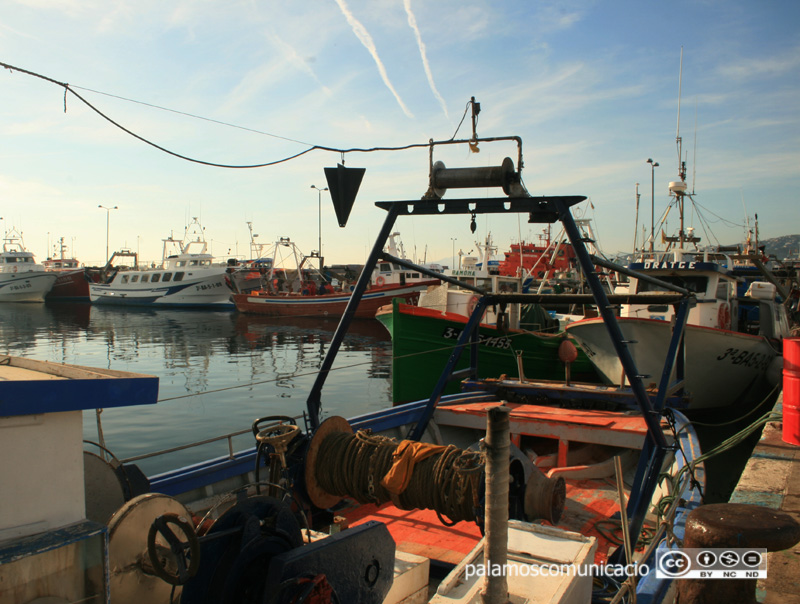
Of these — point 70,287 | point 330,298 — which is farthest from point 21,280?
point 330,298

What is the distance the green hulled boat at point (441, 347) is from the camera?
1520 cm

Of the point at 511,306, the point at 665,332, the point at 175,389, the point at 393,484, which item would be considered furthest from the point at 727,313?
the point at 175,389

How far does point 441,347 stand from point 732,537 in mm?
12032

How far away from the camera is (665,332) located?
12.9 metres

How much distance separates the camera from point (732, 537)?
142 inches

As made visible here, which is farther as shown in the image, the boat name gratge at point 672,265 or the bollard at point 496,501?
the boat name gratge at point 672,265

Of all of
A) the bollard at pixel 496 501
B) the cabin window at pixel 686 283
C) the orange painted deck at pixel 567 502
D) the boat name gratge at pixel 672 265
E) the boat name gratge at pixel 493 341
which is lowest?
the orange painted deck at pixel 567 502

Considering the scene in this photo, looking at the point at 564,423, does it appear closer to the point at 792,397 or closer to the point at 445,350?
the point at 792,397

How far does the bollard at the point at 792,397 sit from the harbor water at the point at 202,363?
18.7 ft

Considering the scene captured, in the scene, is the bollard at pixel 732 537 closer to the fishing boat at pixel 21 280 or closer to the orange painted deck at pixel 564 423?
the orange painted deck at pixel 564 423

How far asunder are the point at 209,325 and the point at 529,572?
3931 centimetres

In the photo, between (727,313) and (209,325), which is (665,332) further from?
(209,325)

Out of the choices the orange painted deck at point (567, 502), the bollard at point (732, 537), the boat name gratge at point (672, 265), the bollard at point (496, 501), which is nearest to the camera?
the bollard at point (496, 501)

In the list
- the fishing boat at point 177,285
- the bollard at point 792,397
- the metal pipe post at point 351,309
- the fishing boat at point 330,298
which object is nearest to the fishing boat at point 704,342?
the bollard at point 792,397
